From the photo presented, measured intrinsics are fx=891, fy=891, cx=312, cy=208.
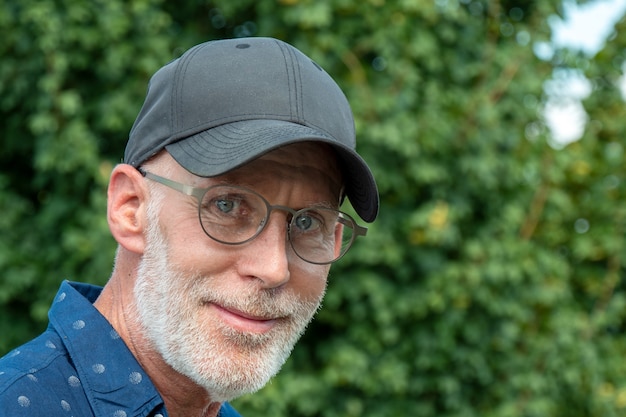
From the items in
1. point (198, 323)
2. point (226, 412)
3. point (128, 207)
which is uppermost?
point (128, 207)

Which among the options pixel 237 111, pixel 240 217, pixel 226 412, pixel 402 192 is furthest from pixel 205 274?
pixel 402 192

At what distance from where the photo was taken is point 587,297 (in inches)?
188

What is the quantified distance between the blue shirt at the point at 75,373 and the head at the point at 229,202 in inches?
3.9

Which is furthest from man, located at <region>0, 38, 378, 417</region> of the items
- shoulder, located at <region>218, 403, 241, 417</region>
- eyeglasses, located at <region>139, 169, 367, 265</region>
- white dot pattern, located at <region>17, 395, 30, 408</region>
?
shoulder, located at <region>218, 403, 241, 417</region>

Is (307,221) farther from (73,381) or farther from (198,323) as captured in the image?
(73,381)

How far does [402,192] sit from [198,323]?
2.65 m

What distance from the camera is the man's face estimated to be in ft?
5.93

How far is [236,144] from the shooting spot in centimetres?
176

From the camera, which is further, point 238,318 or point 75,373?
point 238,318

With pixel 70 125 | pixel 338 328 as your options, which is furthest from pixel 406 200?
pixel 70 125

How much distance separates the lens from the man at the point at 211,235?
177cm

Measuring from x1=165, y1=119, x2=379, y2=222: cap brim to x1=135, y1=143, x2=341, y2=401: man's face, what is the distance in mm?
55

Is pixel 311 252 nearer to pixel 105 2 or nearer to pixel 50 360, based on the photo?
pixel 50 360

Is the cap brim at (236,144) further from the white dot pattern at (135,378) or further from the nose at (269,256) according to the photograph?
the white dot pattern at (135,378)
